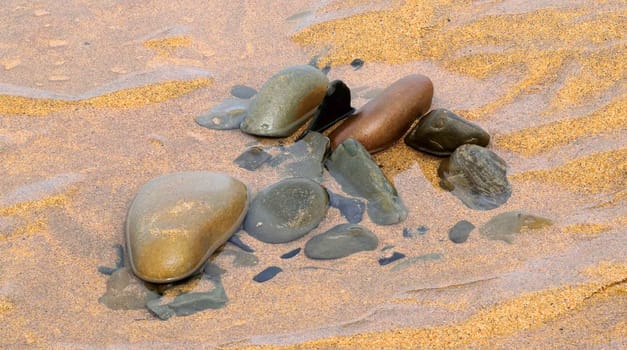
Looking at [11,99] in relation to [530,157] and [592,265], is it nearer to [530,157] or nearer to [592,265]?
[530,157]

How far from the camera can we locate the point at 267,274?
8.41 feet

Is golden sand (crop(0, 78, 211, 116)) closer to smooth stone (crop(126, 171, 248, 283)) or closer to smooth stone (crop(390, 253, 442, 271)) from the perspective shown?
smooth stone (crop(126, 171, 248, 283))

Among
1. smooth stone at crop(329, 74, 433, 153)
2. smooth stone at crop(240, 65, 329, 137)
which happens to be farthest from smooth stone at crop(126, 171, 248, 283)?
smooth stone at crop(329, 74, 433, 153)

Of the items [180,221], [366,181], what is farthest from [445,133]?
[180,221]

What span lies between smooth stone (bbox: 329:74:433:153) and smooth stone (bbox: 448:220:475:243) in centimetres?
54

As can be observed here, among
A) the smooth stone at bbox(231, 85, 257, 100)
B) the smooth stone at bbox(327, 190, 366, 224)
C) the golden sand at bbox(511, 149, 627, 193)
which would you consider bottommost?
the smooth stone at bbox(327, 190, 366, 224)

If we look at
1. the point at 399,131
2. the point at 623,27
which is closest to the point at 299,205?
the point at 399,131

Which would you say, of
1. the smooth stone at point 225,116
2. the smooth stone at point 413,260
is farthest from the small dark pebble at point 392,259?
the smooth stone at point 225,116

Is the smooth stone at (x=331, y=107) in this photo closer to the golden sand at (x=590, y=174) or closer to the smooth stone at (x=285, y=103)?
the smooth stone at (x=285, y=103)

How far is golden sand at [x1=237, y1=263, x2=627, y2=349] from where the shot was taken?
2.29m

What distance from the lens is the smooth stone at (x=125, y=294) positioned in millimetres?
2457

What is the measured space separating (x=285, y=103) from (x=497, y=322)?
1345 mm

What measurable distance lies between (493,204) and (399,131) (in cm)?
54

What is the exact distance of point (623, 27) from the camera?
145 inches
